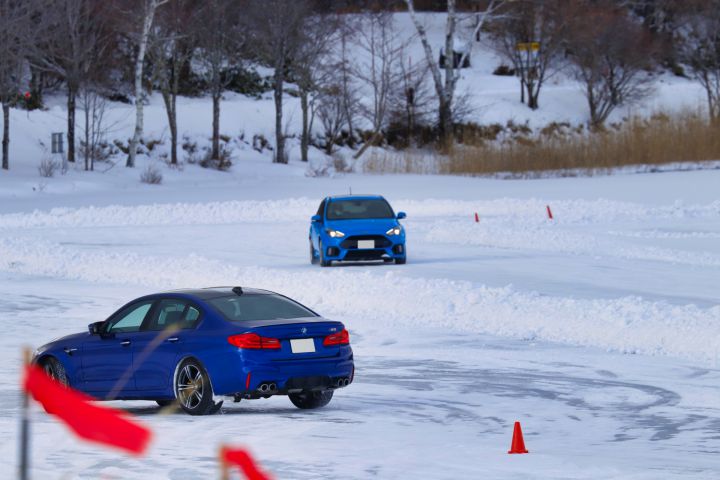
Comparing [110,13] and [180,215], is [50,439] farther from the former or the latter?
[110,13]

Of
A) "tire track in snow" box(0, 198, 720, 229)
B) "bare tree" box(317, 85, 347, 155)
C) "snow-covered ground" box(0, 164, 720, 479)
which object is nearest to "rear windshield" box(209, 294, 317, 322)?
"snow-covered ground" box(0, 164, 720, 479)

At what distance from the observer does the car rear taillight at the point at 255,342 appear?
39.2ft

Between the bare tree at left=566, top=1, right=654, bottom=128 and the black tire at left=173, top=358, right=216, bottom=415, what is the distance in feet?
229

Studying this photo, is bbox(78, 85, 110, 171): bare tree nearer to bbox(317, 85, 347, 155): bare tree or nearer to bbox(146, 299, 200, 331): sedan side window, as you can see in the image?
bbox(317, 85, 347, 155): bare tree

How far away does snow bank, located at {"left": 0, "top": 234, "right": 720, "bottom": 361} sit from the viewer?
57.2ft

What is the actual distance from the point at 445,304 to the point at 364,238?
788 centimetres

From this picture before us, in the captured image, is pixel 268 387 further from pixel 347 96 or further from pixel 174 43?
pixel 347 96

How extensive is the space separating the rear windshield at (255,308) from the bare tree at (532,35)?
70.7 metres

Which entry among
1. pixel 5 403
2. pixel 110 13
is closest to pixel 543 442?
pixel 5 403

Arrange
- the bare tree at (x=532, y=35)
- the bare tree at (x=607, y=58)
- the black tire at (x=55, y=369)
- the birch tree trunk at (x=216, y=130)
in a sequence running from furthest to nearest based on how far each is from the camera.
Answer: the bare tree at (x=532, y=35), the bare tree at (x=607, y=58), the birch tree trunk at (x=216, y=130), the black tire at (x=55, y=369)

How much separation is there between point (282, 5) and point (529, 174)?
1807 cm

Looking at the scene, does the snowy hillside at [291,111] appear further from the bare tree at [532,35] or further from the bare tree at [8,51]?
the bare tree at [8,51]

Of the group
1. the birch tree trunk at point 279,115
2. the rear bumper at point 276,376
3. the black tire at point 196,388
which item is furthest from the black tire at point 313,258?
the birch tree trunk at point 279,115

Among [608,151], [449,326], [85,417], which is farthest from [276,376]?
[608,151]
